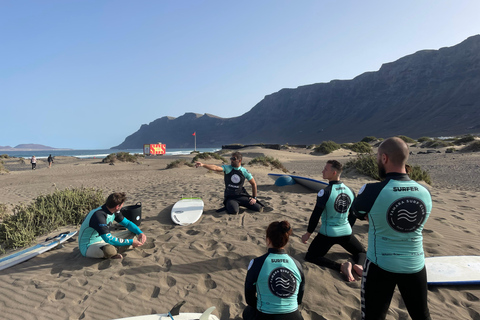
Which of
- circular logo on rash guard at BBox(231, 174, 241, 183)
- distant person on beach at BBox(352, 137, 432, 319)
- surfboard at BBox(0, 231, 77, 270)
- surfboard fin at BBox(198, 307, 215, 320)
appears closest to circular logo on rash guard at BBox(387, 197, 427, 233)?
distant person on beach at BBox(352, 137, 432, 319)

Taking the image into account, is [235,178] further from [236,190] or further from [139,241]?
[139,241]

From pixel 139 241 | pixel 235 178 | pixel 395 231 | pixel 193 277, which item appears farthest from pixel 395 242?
pixel 235 178

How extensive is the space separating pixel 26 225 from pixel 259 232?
4432 millimetres

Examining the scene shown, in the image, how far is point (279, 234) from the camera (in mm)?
2117

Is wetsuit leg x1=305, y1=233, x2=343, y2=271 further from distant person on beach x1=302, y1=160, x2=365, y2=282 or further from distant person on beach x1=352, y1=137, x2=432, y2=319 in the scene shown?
distant person on beach x1=352, y1=137, x2=432, y2=319

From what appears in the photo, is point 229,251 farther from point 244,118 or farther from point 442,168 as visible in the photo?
point 244,118

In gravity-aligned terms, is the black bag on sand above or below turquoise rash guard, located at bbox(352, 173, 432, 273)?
below

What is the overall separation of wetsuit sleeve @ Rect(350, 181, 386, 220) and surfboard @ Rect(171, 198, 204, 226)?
4075mm

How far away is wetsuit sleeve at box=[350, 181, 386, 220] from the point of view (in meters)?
2.01

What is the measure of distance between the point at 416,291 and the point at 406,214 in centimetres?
63

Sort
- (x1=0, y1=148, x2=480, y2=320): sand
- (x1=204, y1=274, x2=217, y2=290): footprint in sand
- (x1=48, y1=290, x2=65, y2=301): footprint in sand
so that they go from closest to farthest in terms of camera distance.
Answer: (x1=0, y1=148, x2=480, y2=320): sand < (x1=48, y1=290, x2=65, y2=301): footprint in sand < (x1=204, y1=274, x2=217, y2=290): footprint in sand

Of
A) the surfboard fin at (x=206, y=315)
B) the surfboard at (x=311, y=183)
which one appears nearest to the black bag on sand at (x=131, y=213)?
the surfboard fin at (x=206, y=315)

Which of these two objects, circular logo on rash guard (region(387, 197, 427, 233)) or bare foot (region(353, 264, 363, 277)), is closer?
circular logo on rash guard (region(387, 197, 427, 233))

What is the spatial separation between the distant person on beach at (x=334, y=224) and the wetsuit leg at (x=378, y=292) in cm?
124
